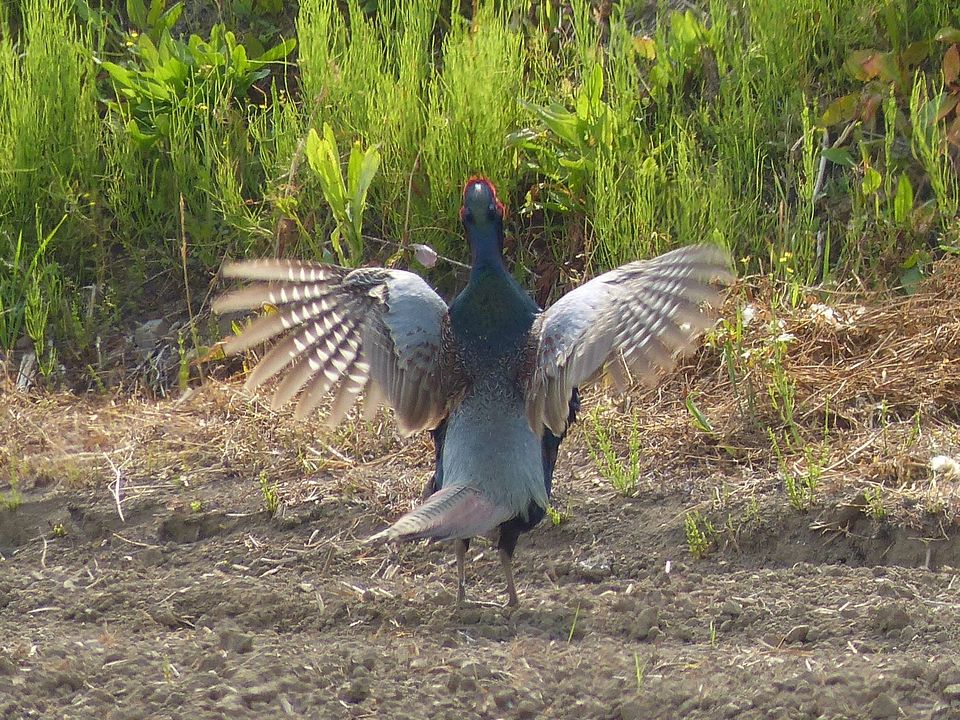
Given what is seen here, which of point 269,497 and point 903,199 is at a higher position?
point 903,199

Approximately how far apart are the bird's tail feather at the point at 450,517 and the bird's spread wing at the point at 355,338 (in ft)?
1.41

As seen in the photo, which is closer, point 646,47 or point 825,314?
point 825,314

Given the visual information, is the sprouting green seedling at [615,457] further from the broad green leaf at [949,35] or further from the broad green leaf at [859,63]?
the broad green leaf at [949,35]

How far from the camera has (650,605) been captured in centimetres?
378

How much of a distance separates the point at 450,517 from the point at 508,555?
391mm

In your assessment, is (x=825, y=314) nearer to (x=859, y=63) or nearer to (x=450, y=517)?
(x=859, y=63)

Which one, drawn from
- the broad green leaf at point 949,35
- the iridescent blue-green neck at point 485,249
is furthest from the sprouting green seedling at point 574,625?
the broad green leaf at point 949,35

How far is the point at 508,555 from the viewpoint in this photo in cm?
394

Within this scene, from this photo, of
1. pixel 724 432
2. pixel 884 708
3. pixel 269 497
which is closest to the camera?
pixel 884 708

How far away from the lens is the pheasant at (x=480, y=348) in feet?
12.7

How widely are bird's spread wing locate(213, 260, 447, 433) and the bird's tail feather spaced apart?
0.43 metres

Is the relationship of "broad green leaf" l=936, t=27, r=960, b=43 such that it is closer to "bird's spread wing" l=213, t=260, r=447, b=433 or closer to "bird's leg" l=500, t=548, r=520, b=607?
"bird's spread wing" l=213, t=260, r=447, b=433

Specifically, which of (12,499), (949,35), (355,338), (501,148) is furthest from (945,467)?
(12,499)

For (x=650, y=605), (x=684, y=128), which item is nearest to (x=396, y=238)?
(x=684, y=128)
